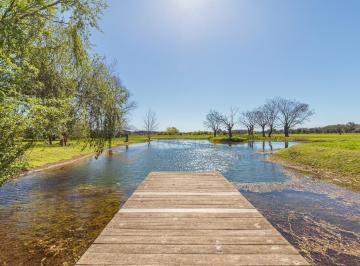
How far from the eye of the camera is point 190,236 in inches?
190

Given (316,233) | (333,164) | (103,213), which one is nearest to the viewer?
(316,233)

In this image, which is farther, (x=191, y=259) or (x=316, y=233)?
(x=316, y=233)

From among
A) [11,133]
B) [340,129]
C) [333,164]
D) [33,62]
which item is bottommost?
[333,164]

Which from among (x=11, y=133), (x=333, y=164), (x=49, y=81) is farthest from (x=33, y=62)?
(x=333, y=164)

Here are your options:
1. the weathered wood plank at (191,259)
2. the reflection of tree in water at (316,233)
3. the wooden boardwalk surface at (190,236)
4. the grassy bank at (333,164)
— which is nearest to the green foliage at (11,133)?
the wooden boardwalk surface at (190,236)

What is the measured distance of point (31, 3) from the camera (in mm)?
7828

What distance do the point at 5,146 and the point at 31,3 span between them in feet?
15.8

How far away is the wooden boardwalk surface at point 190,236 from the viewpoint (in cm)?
394

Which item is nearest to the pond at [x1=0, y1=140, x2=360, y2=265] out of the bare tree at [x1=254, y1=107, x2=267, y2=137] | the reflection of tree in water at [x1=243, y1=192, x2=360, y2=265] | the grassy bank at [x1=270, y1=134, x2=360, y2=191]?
the reflection of tree in water at [x1=243, y1=192, x2=360, y2=265]

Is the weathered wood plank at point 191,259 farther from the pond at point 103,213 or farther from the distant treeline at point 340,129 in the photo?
the distant treeline at point 340,129

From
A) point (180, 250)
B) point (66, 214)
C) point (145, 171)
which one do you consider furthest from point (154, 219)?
point (145, 171)

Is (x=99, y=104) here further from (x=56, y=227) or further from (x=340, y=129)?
(x=340, y=129)

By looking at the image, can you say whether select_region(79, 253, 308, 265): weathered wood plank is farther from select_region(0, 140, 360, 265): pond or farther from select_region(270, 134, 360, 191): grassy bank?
select_region(270, 134, 360, 191): grassy bank

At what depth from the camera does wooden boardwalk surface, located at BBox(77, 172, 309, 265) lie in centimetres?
394
